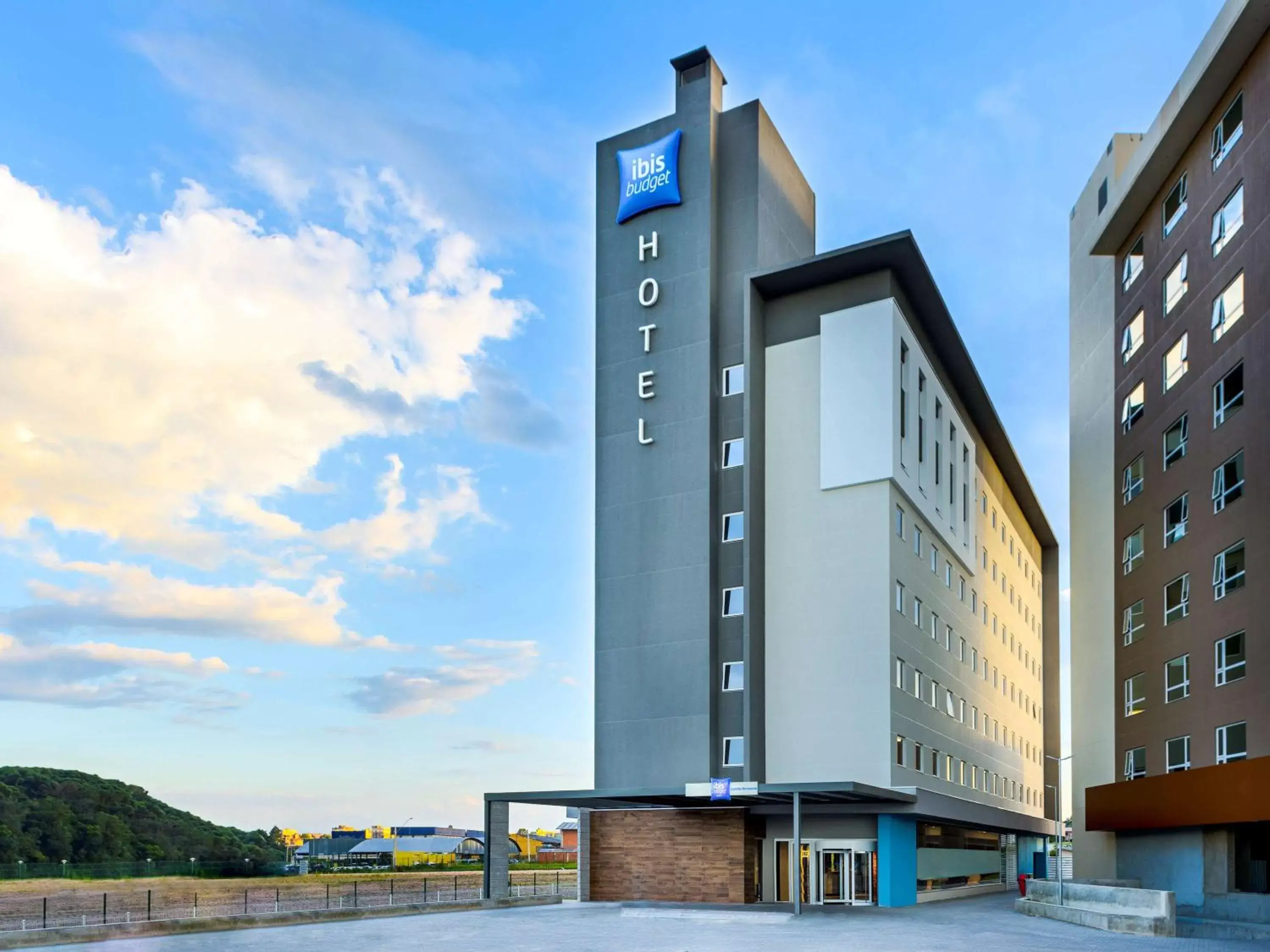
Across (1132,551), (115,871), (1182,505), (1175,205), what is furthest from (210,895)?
(1175,205)

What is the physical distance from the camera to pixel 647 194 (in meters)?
54.0

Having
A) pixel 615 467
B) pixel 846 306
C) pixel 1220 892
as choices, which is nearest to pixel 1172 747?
pixel 1220 892

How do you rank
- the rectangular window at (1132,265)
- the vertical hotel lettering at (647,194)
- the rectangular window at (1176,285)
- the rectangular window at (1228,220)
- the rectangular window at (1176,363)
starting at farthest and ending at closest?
the vertical hotel lettering at (647,194) → the rectangular window at (1132,265) → the rectangular window at (1176,285) → the rectangular window at (1176,363) → the rectangular window at (1228,220)

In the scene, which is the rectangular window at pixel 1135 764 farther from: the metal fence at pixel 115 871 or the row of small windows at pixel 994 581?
the metal fence at pixel 115 871

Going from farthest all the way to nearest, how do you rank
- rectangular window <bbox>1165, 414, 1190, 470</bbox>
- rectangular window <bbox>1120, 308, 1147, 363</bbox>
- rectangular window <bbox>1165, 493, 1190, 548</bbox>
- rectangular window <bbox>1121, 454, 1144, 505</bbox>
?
rectangular window <bbox>1120, 308, 1147, 363</bbox>, rectangular window <bbox>1121, 454, 1144, 505</bbox>, rectangular window <bbox>1165, 414, 1190, 470</bbox>, rectangular window <bbox>1165, 493, 1190, 548</bbox>

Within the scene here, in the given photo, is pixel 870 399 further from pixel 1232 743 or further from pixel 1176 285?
pixel 1232 743

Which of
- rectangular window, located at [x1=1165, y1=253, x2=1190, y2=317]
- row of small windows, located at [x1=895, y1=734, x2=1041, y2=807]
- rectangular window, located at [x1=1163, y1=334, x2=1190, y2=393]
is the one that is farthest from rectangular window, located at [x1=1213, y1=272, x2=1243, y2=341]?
row of small windows, located at [x1=895, y1=734, x2=1041, y2=807]

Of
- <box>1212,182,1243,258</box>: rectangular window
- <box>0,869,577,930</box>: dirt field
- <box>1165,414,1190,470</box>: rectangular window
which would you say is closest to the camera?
<box>1212,182,1243,258</box>: rectangular window

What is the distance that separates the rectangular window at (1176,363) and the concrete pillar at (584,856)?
93.7 ft

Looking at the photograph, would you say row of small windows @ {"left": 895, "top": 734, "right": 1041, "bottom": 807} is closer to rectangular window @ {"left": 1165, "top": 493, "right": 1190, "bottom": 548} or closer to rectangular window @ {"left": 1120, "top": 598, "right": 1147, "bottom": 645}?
rectangular window @ {"left": 1120, "top": 598, "right": 1147, "bottom": 645}

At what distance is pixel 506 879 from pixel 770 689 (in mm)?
12684

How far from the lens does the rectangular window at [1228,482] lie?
130 feet

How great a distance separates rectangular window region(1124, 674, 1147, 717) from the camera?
46812mm

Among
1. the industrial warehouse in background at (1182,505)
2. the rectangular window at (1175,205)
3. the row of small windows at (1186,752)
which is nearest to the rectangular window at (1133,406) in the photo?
the industrial warehouse in background at (1182,505)
